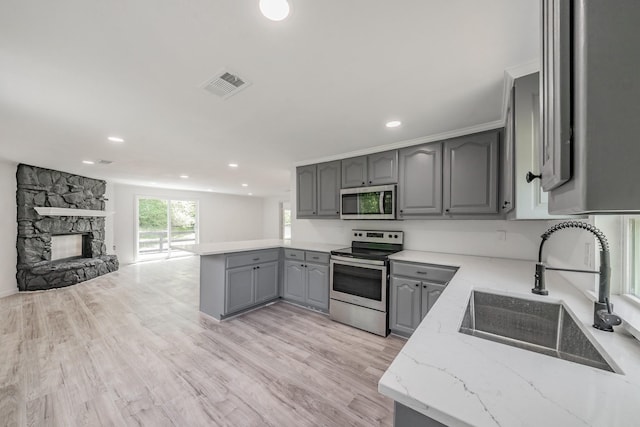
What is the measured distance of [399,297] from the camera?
263cm

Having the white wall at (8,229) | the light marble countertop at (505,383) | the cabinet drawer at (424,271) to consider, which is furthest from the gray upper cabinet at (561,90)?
the white wall at (8,229)

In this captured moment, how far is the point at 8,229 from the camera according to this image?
4.21 m

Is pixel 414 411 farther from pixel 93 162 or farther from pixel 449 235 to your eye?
pixel 93 162

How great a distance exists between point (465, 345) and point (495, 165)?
2.15 meters

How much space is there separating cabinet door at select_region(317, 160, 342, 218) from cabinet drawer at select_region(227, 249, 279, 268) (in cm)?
93

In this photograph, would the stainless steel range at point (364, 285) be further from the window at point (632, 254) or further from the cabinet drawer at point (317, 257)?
the window at point (632, 254)

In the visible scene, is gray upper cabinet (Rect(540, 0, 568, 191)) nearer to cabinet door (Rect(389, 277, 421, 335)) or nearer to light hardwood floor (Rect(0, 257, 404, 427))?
Answer: light hardwood floor (Rect(0, 257, 404, 427))

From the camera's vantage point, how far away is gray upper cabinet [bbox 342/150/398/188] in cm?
307

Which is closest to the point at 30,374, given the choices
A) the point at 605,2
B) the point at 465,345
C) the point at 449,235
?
the point at 465,345

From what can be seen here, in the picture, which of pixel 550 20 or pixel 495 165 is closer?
pixel 550 20

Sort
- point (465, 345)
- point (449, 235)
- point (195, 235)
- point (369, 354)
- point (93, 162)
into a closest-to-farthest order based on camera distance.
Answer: point (465, 345) < point (369, 354) < point (449, 235) < point (93, 162) < point (195, 235)

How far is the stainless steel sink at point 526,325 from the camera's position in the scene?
45.4 inches

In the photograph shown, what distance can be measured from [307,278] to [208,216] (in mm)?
6525

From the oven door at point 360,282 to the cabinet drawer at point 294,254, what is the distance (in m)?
0.58
